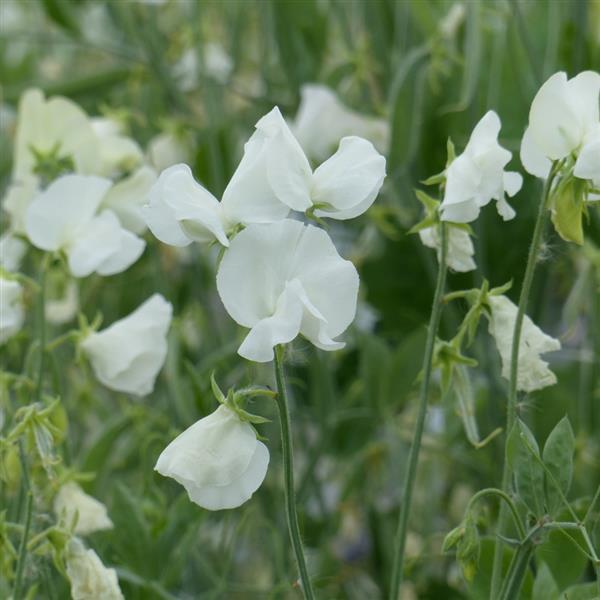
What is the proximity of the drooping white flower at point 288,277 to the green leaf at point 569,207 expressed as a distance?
89 mm

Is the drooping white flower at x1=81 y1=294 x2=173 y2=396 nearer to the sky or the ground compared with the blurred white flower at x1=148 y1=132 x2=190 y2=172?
nearer to the sky

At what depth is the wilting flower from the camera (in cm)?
61

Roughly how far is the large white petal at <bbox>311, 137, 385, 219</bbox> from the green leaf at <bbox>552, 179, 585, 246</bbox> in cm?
7

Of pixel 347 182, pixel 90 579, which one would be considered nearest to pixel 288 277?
pixel 347 182

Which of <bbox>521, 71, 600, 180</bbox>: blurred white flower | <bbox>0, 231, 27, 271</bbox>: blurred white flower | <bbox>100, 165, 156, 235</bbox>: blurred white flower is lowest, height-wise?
<bbox>0, 231, 27, 271</bbox>: blurred white flower

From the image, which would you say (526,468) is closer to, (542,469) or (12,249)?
(542,469)

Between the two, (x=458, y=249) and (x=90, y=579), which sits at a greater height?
(x=458, y=249)

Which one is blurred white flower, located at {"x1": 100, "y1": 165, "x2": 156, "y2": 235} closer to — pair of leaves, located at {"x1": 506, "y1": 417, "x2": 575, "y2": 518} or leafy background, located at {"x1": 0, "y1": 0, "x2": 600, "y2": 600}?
leafy background, located at {"x1": 0, "y1": 0, "x2": 600, "y2": 600}

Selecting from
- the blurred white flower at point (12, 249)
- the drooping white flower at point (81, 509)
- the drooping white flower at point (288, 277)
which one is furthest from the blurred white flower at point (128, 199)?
the drooping white flower at point (288, 277)

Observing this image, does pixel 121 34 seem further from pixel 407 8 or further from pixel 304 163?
pixel 304 163

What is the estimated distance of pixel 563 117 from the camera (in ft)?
1.55

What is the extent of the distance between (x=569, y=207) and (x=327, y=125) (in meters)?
0.51

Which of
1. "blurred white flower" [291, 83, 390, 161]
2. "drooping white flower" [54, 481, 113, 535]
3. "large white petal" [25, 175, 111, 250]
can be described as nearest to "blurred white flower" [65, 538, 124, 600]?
"drooping white flower" [54, 481, 113, 535]

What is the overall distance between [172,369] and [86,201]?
6.8 inches
